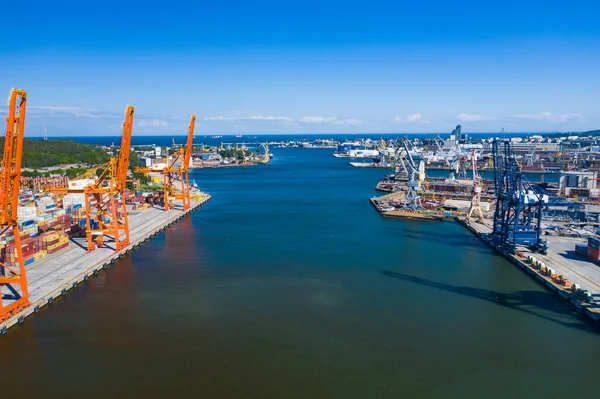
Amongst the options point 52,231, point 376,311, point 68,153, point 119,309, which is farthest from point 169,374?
point 68,153

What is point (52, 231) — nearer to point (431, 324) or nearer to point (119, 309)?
point (119, 309)

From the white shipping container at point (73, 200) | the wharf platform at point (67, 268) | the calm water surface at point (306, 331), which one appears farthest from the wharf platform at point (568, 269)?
the white shipping container at point (73, 200)

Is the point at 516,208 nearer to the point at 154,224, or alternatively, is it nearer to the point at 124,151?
the point at 124,151

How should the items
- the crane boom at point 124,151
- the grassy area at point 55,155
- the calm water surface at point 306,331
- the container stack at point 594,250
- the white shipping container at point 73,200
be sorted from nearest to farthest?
1. the calm water surface at point 306,331
2. the container stack at point 594,250
3. the crane boom at point 124,151
4. the white shipping container at point 73,200
5. the grassy area at point 55,155

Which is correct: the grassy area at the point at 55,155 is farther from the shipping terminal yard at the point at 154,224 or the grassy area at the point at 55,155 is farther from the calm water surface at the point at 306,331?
the calm water surface at the point at 306,331

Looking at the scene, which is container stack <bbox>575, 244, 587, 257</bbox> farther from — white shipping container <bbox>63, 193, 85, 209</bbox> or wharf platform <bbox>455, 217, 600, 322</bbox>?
white shipping container <bbox>63, 193, 85, 209</bbox>

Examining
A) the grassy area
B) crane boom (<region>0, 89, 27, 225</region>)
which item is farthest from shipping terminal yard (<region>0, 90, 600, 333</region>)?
the grassy area

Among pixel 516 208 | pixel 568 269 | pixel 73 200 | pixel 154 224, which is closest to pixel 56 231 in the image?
pixel 154 224
